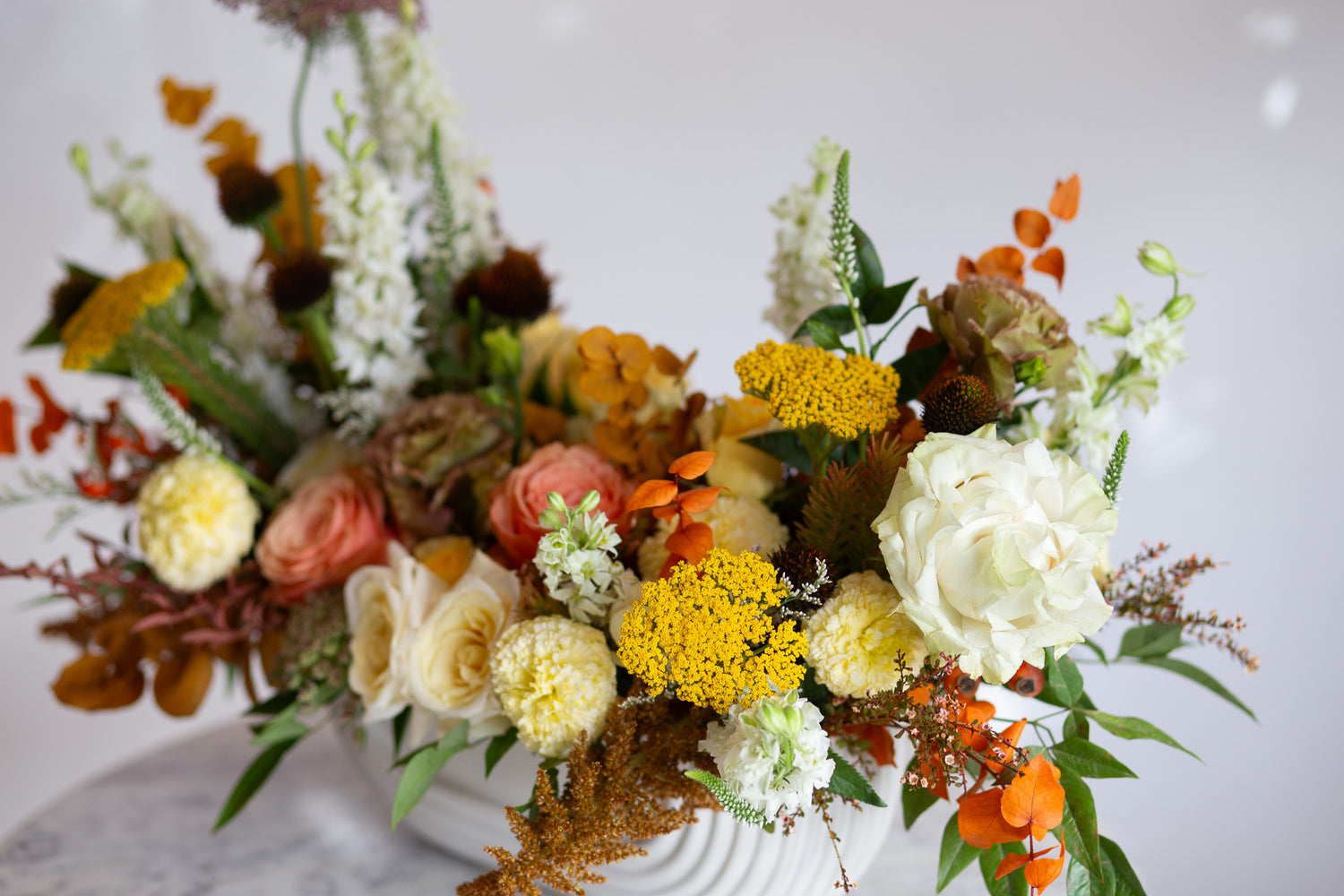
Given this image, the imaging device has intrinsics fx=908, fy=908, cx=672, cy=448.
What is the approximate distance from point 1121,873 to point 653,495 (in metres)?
0.43

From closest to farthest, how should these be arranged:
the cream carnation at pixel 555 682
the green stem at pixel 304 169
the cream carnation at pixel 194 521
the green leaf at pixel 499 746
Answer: the cream carnation at pixel 555 682, the green leaf at pixel 499 746, the cream carnation at pixel 194 521, the green stem at pixel 304 169

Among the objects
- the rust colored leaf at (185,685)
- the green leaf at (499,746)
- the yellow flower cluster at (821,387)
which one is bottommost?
the rust colored leaf at (185,685)

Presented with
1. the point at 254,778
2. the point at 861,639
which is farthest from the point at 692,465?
the point at 254,778

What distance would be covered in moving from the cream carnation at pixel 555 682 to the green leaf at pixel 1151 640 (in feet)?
1.49

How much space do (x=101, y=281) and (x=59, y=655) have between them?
137 cm

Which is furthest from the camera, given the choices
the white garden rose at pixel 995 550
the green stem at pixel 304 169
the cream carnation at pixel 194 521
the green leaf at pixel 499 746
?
the green stem at pixel 304 169

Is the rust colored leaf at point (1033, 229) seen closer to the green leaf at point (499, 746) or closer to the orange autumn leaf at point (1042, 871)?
the orange autumn leaf at point (1042, 871)

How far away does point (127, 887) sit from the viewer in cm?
100

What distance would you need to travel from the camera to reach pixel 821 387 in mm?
649

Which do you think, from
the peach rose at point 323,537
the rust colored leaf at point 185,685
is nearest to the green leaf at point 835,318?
the peach rose at point 323,537

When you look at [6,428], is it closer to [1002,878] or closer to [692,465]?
[692,465]

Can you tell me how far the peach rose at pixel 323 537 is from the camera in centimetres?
92

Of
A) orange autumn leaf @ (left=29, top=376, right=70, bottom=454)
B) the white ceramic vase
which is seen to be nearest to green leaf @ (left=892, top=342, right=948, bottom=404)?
the white ceramic vase

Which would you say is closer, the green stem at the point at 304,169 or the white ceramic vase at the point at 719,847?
the white ceramic vase at the point at 719,847
